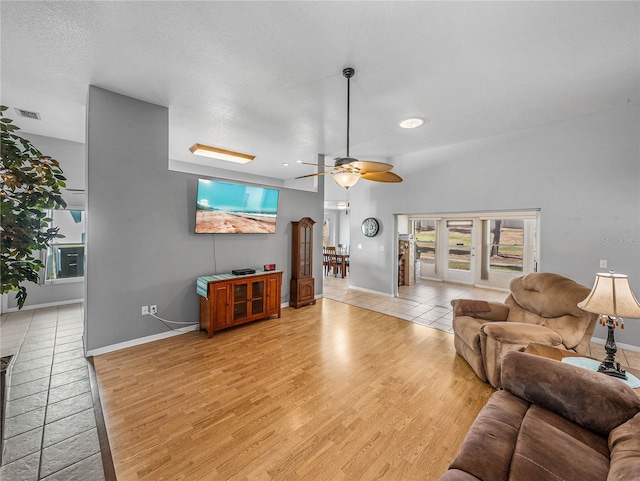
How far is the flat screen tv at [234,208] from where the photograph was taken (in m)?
3.80

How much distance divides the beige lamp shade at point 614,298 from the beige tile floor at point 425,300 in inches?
85.6

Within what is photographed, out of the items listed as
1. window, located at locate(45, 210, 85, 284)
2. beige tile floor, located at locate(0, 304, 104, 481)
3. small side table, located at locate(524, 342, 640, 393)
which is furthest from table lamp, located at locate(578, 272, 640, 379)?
window, located at locate(45, 210, 85, 284)

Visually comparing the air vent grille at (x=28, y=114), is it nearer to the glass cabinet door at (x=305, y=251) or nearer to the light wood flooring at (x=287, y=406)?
the light wood flooring at (x=287, y=406)

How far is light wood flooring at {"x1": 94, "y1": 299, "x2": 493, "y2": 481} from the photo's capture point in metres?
1.72

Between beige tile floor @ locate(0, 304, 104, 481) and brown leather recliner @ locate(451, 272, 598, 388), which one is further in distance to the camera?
brown leather recliner @ locate(451, 272, 598, 388)

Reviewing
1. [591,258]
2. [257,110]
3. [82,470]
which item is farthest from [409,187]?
[82,470]

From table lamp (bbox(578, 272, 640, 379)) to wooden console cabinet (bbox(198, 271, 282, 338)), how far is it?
143 inches

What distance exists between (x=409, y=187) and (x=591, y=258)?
294 cm

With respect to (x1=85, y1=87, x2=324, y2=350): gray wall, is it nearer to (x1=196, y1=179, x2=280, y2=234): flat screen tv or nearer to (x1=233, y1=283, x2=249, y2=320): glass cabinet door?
(x1=196, y1=179, x2=280, y2=234): flat screen tv

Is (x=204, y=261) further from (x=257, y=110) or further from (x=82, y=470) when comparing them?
(x=82, y=470)

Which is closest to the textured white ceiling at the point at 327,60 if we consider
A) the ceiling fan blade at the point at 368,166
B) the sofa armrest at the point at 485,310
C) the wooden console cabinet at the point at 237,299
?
the ceiling fan blade at the point at 368,166

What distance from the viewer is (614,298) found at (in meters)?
1.76

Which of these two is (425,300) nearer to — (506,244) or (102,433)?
(506,244)

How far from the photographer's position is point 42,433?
1.94m
